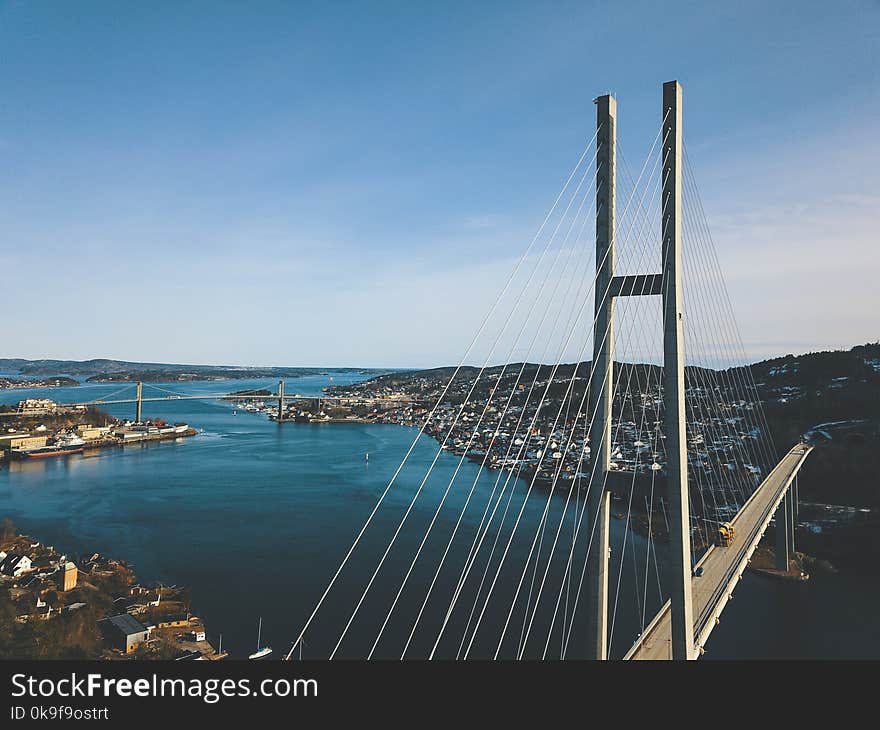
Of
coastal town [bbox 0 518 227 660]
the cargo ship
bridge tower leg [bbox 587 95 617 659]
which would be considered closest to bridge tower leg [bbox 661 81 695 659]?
bridge tower leg [bbox 587 95 617 659]

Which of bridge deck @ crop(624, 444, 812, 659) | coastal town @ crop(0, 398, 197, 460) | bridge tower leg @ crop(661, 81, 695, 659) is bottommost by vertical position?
coastal town @ crop(0, 398, 197, 460)

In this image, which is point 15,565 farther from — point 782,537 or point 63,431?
point 63,431

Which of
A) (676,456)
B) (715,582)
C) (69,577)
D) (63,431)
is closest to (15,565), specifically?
(69,577)

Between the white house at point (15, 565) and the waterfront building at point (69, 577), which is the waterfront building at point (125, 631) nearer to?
the waterfront building at point (69, 577)

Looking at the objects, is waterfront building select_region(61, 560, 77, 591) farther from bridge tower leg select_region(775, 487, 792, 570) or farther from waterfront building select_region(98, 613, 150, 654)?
bridge tower leg select_region(775, 487, 792, 570)

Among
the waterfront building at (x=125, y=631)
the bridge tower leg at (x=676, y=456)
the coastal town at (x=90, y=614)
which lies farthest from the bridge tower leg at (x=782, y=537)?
the waterfront building at (x=125, y=631)

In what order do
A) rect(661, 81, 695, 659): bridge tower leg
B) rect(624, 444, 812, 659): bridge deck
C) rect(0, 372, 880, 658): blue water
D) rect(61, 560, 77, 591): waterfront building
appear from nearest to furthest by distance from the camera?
rect(661, 81, 695, 659): bridge tower leg < rect(624, 444, 812, 659): bridge deck < rect(0, 372, 880, 658): blue water < rect(61, 560, 77, 591): waterfront building

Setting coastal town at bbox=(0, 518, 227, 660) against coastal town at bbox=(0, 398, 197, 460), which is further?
coastal town at bbox=(0, 398, 197, 460)
